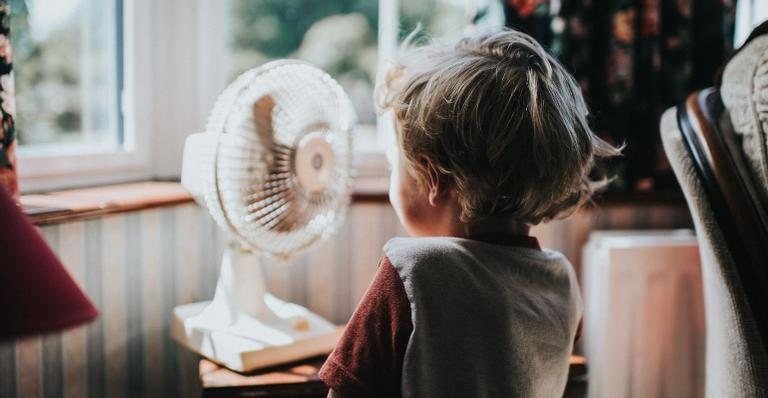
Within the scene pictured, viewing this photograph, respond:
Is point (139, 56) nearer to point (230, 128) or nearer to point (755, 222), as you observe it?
point (230, 128)

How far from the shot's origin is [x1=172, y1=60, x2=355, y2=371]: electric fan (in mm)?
1129

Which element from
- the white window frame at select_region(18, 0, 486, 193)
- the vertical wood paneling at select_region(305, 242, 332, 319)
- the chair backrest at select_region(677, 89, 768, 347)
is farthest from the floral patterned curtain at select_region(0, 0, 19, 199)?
the chair backrest at select_region(677, 89, 768, 347)

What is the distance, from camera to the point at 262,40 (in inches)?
73.0

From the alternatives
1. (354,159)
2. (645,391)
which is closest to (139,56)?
(354,159)

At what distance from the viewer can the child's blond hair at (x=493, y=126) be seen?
0.93m

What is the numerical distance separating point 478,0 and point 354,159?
0.63 m

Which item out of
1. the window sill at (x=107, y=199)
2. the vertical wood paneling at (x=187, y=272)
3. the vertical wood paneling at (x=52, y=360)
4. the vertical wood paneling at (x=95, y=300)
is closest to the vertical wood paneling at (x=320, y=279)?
the window sill at (x=107, y=199)

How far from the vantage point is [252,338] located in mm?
1221

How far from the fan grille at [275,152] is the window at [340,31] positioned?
2.00ft

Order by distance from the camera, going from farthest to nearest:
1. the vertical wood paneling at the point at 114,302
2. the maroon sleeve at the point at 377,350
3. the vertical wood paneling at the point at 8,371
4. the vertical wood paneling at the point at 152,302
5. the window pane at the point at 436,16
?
the window pane at the point at 436,16
the vertical wood paneling at the point at 152,302
the vertical wood paneling at the point at 114,302
the vertical wood paneling at the point at 8,371
the maroon sleeve at the point at 377,350

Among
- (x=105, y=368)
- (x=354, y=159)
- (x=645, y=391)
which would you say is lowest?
(x=645, y=391)

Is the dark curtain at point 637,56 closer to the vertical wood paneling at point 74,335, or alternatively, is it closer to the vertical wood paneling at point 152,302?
the vertical wood paneling at point 152,302

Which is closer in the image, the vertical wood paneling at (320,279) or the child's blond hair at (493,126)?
the child's blond hair at (493,126)

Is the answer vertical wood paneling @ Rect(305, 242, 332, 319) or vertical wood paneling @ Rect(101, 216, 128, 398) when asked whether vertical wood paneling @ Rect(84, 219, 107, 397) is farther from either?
vertical wood paneling @ Rect(305, 242, 332, 319)
